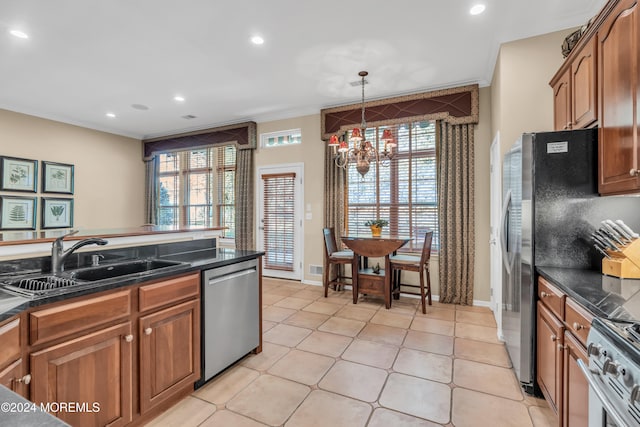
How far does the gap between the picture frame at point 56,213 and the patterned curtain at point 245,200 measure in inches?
112

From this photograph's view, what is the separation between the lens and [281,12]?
2.47 meters

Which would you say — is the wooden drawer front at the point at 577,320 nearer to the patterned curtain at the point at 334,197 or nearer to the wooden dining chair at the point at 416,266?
the wooden dining chair at the point at 416,266

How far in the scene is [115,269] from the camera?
76.4 inches

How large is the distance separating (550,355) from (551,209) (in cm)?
85

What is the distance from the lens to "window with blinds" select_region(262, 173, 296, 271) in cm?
505

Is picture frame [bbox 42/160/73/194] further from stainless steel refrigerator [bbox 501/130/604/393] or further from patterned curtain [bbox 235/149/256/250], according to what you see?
stainless steel refrigerator [bbox 501/130/604/393]

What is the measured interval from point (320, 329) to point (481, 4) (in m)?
A: 3.16

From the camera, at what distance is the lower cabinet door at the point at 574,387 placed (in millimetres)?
1261

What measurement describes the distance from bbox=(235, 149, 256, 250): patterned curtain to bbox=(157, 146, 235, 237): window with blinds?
0.33 meters

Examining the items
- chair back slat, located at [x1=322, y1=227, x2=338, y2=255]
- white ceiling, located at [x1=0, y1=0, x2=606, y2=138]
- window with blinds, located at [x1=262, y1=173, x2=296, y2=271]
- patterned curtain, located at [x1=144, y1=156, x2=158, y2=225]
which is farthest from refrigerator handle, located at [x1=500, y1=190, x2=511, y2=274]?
patterned curtain, located at [x1=144, y1=156, x2=158, y2=225]

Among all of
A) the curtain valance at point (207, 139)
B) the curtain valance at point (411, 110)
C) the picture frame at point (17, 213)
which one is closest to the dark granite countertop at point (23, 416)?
the curtain valance at point (411, 110)

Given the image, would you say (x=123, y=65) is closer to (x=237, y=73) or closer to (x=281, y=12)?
(x=237, y=73)

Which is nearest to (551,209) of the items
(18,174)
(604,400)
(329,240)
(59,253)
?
(604,400)

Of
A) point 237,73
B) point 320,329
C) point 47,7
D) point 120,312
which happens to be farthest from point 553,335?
point 47,7
